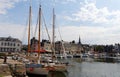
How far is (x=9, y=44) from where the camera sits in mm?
151625

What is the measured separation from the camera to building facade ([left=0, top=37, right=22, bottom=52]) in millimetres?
148625

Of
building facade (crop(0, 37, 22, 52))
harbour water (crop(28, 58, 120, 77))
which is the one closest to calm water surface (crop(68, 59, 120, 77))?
harbour water (crop(28, 58, 120, 77))

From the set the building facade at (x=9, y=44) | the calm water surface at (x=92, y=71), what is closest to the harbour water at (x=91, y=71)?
the calm water surface at (x=92, y=71)

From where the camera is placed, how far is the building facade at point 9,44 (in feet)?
488

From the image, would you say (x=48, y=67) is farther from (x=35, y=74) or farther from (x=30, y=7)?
(x=30, y=7)

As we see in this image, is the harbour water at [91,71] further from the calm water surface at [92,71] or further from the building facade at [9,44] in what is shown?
the building facade at [9,44]

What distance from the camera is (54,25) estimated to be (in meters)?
69.8

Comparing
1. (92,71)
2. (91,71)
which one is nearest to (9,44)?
(91,71)

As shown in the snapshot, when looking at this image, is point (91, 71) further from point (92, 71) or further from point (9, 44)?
point (9, 44)

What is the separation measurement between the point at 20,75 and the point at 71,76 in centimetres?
1373

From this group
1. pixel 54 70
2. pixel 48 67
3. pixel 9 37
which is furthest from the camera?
pixel 9 37

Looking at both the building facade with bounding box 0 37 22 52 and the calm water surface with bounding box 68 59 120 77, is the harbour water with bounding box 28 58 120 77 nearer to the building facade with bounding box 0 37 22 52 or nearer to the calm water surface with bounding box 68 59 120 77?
the calm water surface with bounding box 68 59 120 77

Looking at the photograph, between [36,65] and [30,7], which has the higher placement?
[30,7]

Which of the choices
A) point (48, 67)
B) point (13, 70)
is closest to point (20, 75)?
point (13, 70)
